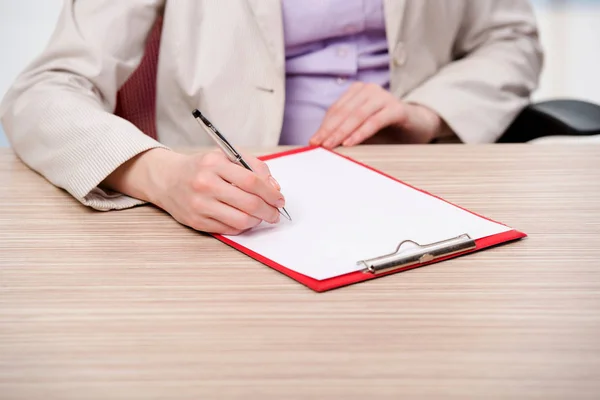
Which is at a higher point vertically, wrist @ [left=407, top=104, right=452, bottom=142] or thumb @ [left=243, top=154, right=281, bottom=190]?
thumb @ [left=243, top=154, right=281, bottom=190]

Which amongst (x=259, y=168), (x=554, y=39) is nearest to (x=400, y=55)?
(x=259, y=168)

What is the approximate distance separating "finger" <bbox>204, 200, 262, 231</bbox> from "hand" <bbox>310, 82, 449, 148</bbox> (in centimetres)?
34

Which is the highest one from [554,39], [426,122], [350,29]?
[350,29]

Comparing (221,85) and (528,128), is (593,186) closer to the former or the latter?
(528,128)

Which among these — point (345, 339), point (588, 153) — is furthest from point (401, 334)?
point (588, 153)

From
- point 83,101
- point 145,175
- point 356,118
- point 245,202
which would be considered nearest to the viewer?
point 245,202

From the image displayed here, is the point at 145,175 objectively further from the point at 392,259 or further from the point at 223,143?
the point at 392,259

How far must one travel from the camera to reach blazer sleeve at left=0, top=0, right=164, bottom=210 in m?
0.95

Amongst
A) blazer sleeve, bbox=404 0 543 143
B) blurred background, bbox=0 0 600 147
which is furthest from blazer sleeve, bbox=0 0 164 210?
blurred background, bbox=0 0 600 147

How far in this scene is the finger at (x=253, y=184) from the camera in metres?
0.81

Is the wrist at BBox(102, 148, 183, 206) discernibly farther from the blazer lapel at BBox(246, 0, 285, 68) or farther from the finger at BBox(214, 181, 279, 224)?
the blazer lapel at BBox(246, 0, 285, 68)

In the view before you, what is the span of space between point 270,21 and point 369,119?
241 millimetres

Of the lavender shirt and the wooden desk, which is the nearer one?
the wooden desk

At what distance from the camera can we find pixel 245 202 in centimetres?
81
